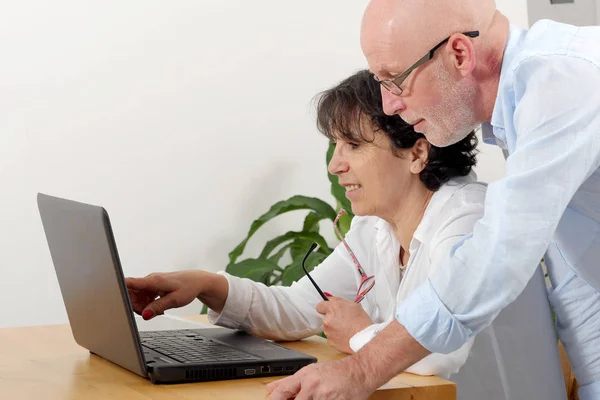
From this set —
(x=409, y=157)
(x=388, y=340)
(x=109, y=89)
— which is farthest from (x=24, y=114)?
(x=388, y=340)

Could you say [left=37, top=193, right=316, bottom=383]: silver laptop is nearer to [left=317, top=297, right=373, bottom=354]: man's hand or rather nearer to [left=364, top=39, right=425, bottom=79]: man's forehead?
[left=317, top=297, right=373, bottom=354]: man's hand

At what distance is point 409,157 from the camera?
1857 millimetres

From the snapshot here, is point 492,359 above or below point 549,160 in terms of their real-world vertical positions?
below

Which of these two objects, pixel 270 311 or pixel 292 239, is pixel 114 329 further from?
pixel 292 239

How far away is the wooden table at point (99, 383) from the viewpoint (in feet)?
4.11

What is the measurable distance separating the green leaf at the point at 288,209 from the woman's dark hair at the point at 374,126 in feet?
3.71

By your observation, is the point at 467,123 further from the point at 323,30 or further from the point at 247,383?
the point at 323,30

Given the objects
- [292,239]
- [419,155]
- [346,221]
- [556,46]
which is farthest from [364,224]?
[292,239]

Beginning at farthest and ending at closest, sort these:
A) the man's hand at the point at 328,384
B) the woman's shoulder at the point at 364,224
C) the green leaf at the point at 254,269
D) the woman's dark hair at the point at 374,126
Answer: the green leaf at the point at 254,269
the woman's shoulder at the point at 364,224
the woman's dark hair at the point at 374,126
the man's hand at the point at 328,384

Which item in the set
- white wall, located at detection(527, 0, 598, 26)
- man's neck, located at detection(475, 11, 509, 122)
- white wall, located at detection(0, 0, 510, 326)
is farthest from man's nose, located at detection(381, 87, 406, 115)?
white wall, located at detection(527, 0, 598, 26)

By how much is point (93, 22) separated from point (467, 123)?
1.98 meters

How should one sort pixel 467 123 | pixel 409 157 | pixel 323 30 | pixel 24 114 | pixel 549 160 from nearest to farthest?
pixel 549 160, pixel 467 123, pixel 409 157, pixel 24 114, pixel 323 30

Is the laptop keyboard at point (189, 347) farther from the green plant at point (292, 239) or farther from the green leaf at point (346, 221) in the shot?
the green leaf at point (346, 221)

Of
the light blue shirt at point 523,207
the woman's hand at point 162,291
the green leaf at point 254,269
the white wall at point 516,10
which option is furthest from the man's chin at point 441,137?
the white wall at point 516,10
